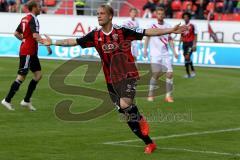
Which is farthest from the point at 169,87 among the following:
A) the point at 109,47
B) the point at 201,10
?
the point at 201,10

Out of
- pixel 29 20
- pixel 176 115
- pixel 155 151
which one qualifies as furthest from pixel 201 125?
pixel 29 20

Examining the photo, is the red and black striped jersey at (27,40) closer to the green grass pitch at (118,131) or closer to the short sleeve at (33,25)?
the short sleeve at (33,25)

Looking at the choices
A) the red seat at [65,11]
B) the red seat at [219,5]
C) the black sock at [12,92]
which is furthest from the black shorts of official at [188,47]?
the red seat at [65,11]

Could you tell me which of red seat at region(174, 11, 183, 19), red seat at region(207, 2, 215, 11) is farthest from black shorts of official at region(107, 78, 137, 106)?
red seat at region(174, 11, 183, 19)

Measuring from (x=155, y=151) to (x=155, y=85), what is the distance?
8447mm

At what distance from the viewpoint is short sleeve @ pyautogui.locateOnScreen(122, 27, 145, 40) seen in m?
11.5

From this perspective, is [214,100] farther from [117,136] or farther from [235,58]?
[235,58]

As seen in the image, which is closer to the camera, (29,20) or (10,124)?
(10,124)

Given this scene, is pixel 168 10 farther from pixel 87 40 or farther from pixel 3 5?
pixel 87 40

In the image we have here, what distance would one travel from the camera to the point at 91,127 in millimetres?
14305

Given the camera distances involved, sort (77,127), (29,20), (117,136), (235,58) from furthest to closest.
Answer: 1. (235,58)
2. (29,20)
3. (77,127)
4. (117,136)

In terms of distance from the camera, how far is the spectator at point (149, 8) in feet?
129

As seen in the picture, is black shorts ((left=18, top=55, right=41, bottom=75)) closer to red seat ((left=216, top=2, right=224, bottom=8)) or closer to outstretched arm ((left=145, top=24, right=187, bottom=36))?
outstretched arm ((left=145, top=24, right=187, bottom=36))

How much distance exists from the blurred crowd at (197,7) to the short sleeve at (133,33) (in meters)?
26.6
